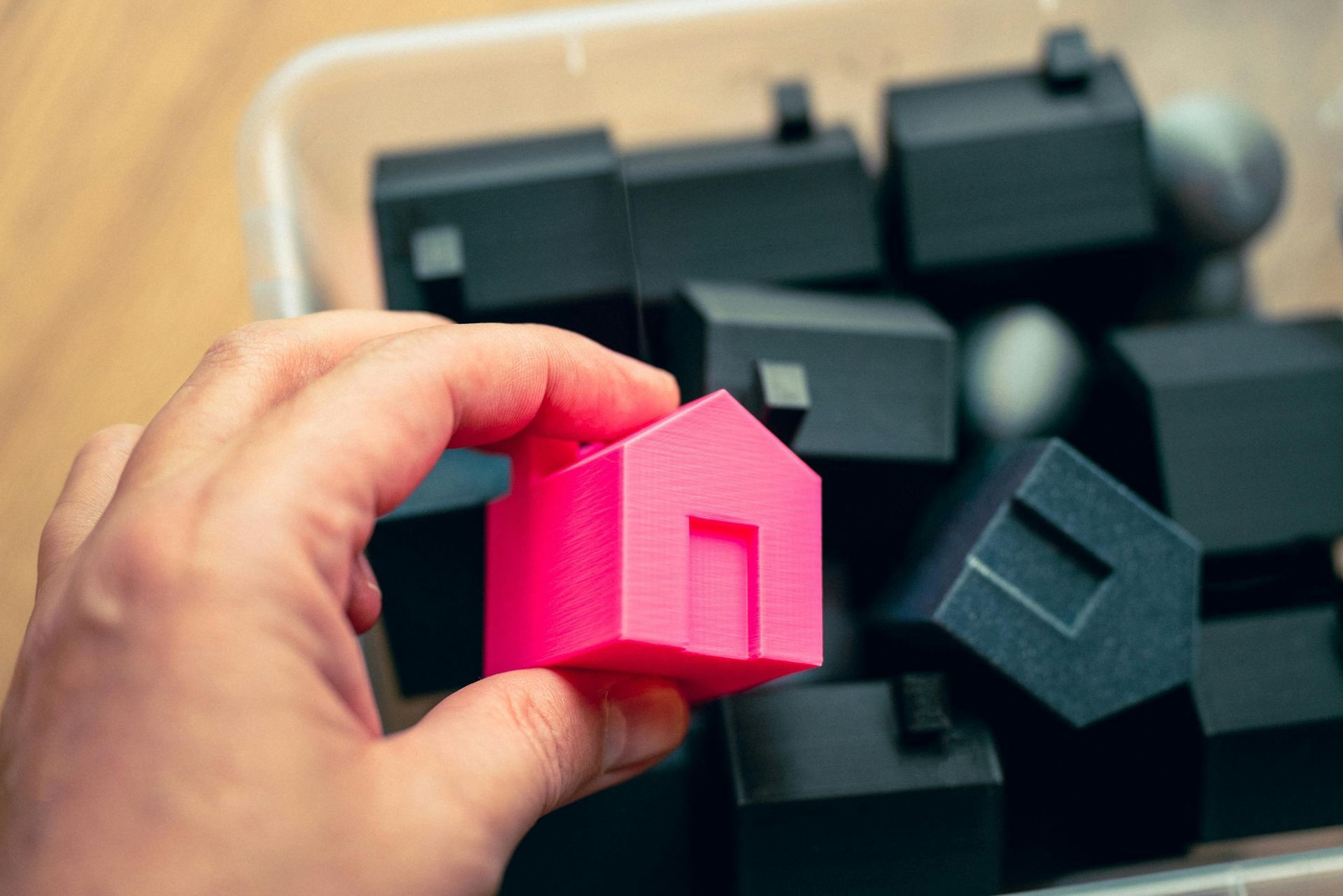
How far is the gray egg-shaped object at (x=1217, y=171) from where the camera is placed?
724 millimetres

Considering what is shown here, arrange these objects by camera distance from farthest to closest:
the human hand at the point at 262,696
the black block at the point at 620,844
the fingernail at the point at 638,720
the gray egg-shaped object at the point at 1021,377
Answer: the gray egg-shaped object at the point at 1021,377 → the black block at the point at 620,844 → the fingernail at the point at 638,720 → the human hand at the point at 262,696

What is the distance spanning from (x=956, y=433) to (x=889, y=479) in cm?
12

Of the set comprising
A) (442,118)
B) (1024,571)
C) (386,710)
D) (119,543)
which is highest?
(442,118)

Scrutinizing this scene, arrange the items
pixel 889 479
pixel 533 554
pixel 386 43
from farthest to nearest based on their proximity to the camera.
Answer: pixel 386 43 → pixel 889 479 → pixel 533 554

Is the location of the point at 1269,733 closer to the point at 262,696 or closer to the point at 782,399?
the point at 782,399

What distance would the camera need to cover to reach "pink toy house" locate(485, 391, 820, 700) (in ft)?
1.29

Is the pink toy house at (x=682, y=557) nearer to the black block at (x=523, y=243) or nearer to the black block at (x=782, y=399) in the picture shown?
the black block at (x=782, y=399)

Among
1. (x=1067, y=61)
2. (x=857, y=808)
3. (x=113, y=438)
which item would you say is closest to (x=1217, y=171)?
(x=1067, y=61)

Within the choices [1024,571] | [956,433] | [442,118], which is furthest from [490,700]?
[442,118]

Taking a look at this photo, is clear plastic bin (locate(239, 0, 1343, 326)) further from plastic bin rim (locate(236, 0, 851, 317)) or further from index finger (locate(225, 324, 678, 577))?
index finger (locate(225, 324, 678, 577))

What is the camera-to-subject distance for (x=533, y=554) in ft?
1.52

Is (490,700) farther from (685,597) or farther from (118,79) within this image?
(118,79)

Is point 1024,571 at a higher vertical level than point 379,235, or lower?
lower

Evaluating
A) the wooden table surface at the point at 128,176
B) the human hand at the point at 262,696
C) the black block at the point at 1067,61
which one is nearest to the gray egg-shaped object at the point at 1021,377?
the black block at the point at 1067,61
